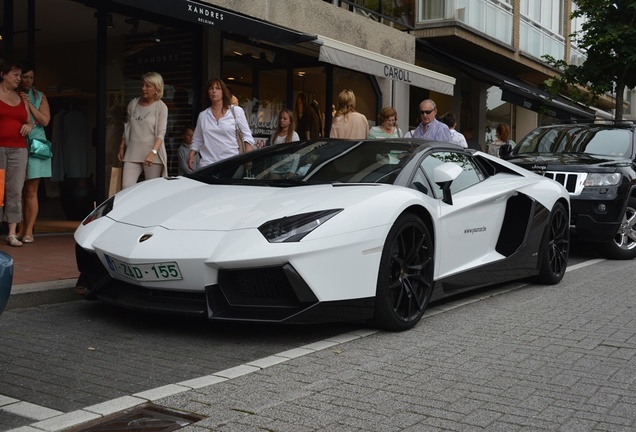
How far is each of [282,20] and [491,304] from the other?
7530 mm

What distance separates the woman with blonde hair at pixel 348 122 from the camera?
9.86m

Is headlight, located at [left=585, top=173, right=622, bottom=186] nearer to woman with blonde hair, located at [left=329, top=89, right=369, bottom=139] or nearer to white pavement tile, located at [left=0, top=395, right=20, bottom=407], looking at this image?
woman with blonde hair, located at [left=329, top=89, right=369, bottom=139]

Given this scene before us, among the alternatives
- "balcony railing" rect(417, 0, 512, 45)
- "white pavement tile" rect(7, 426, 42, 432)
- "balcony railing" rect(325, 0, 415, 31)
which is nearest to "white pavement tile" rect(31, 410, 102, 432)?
"white pavement tile" rect(7, 426, 42, 432)

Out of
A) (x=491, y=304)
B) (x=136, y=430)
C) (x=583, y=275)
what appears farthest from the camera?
(x=583, y=275)

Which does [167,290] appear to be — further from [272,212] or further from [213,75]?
[213,75]

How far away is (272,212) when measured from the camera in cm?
486

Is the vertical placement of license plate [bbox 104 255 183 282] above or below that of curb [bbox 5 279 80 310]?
above

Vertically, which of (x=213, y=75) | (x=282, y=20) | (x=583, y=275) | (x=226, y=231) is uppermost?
(x=282, y=20)

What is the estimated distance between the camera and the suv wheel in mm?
9805

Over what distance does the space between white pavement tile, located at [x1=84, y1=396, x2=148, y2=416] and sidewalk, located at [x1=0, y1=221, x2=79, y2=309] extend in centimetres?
241

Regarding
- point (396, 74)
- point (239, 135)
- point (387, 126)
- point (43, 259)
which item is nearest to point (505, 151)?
point (387, 126)

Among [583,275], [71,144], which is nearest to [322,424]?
[583,275]

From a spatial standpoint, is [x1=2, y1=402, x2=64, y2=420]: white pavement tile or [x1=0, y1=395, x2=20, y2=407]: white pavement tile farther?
[x1=0, y1=395, x2=20, y2=407]: white pavement tile

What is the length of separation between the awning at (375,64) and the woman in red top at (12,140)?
4.18 metres
